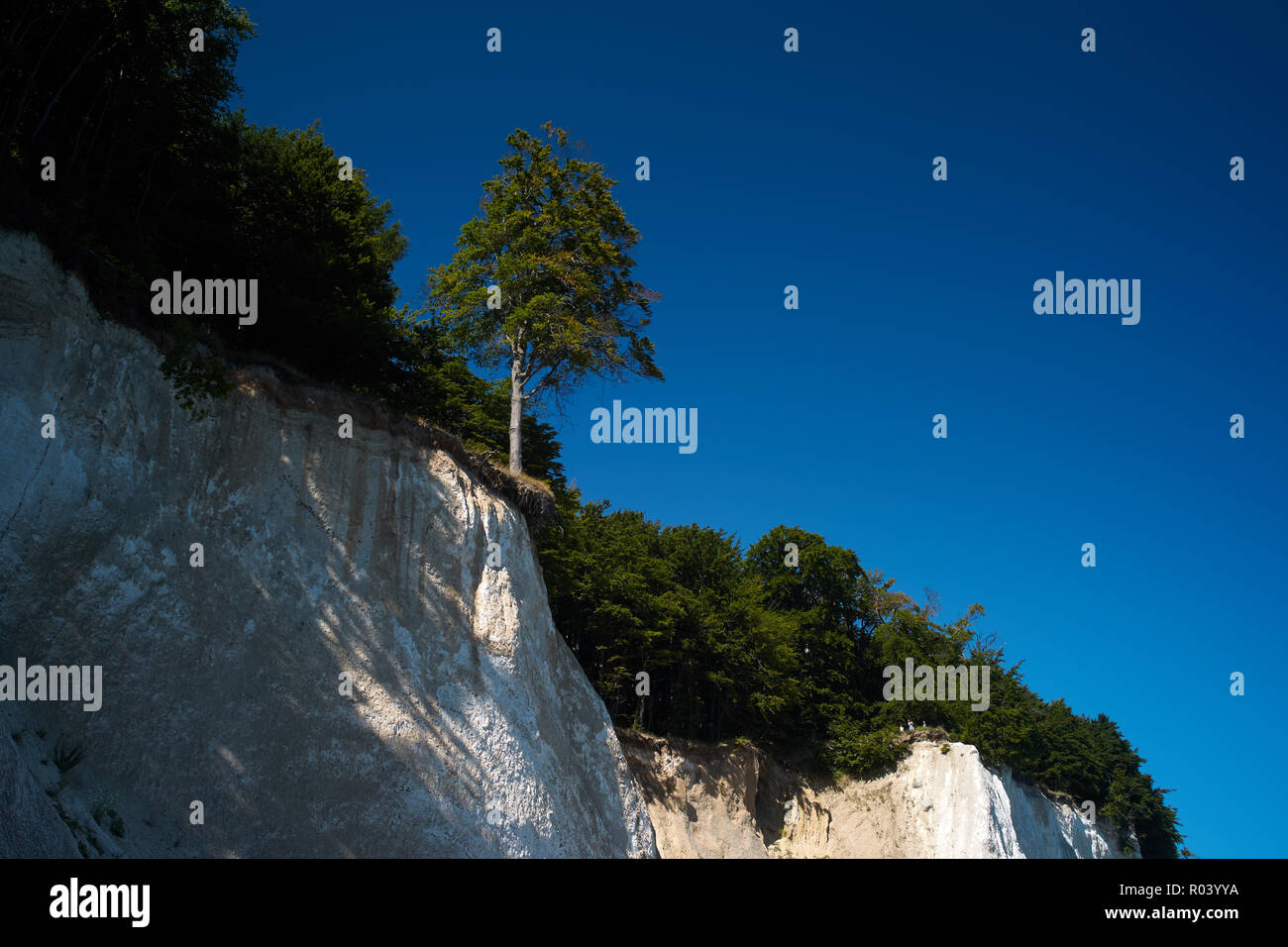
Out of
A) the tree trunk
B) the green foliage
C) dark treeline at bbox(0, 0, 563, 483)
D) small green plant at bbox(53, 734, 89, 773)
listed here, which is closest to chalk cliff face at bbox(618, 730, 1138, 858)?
the green foliage

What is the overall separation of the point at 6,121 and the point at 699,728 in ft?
98.3

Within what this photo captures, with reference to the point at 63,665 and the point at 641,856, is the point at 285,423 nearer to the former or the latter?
the point at 63,665

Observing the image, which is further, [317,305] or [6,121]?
[317,305]

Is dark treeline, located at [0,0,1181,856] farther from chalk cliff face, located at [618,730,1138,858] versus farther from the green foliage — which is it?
chalk cliff face, located at [618,730,1138,858]

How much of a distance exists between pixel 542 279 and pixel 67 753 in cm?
1993

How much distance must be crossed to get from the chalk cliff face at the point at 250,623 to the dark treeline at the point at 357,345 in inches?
56.4

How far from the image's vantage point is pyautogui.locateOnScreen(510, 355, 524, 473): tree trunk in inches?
1115

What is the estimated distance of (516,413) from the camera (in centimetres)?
2931

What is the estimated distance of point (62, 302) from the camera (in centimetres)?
1738

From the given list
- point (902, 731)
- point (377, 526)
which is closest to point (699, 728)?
point (902, 731)

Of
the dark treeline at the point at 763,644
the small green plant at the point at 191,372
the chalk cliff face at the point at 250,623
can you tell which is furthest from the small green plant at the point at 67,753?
the dark treeline at the point at 763,644

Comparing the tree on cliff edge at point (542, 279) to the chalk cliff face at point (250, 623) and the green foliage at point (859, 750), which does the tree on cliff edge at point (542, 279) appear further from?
the green foliage at point (859, 750)
